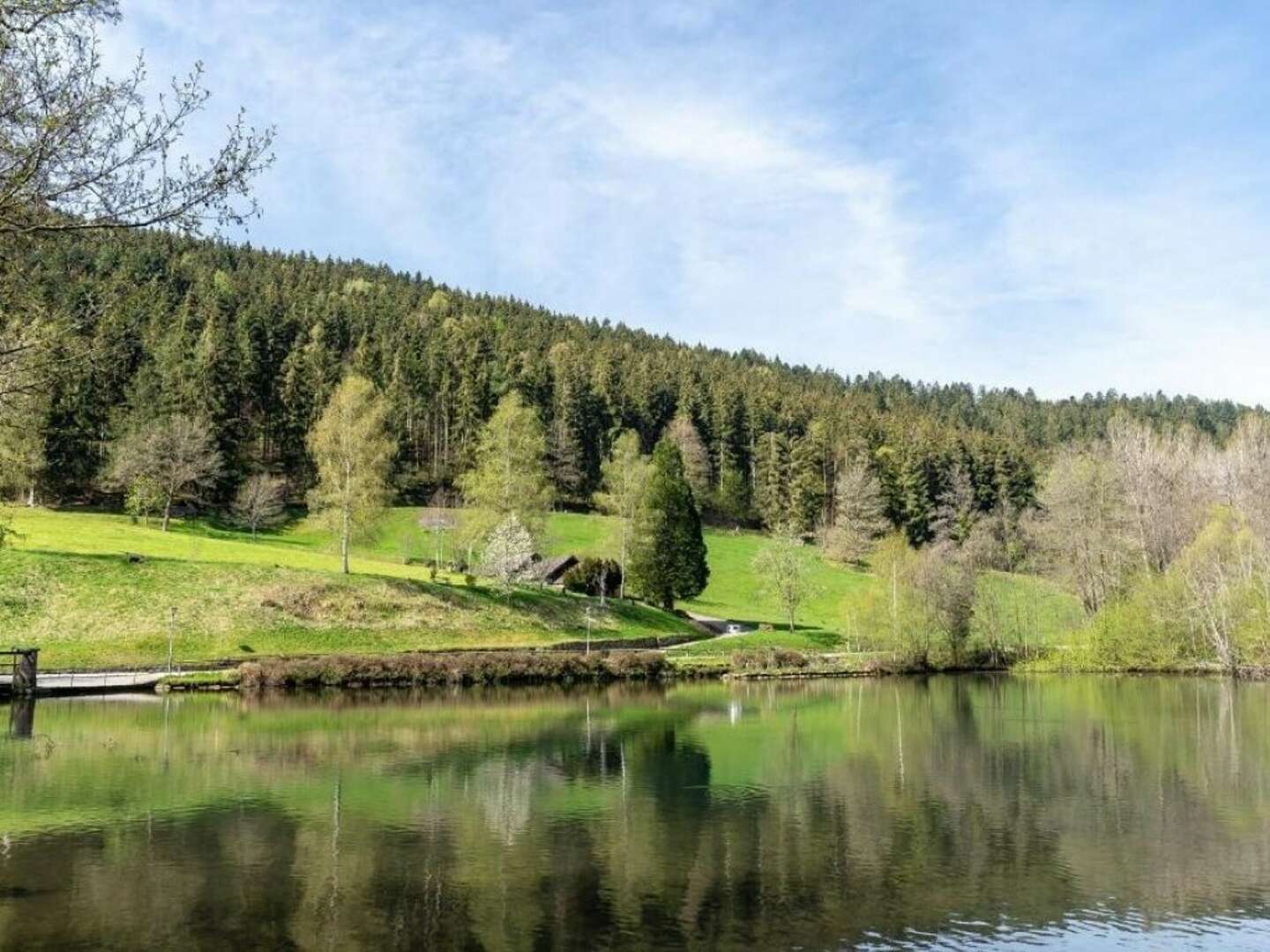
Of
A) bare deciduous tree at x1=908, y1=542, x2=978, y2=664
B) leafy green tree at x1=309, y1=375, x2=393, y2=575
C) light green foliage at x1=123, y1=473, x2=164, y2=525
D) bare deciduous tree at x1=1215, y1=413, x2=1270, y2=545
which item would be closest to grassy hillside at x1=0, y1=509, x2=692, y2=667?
leafy green tree at x1=309, y1=375, x2=393, y2=575

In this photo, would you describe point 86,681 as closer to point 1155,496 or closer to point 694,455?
point 1155,496

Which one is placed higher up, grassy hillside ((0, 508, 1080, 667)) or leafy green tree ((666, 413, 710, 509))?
leafy green tree ((666, 413, 710, 509))

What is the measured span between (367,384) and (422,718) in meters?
34.9

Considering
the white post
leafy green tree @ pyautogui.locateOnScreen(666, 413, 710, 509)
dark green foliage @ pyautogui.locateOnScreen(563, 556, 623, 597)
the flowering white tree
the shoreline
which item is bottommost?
the shoreline

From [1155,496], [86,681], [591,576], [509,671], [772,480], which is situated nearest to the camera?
[86,681]

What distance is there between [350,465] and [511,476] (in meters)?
12.8

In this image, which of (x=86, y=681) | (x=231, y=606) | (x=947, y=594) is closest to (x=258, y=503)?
(x=231, y=606)

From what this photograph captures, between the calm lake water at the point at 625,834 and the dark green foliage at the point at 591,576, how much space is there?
3857 cm

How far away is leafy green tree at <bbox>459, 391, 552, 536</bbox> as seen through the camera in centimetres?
7319

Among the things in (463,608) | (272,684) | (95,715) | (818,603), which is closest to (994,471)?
(818,603)

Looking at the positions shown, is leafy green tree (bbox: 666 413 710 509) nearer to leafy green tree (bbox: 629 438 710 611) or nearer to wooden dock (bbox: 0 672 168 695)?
leafy green tree (bbox: 629 438 710 611)

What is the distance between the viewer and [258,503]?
87.6 metres

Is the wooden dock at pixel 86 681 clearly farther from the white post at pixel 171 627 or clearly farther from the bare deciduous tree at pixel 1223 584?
the bare deciduous tree at pixel 1223 584

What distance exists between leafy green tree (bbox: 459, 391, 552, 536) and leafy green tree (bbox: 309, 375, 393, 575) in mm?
8550
